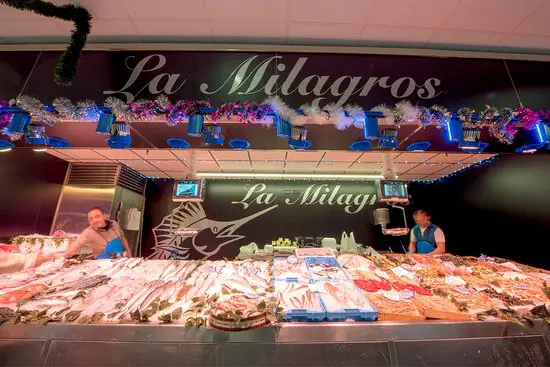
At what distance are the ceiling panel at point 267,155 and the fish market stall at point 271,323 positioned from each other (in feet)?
10.8

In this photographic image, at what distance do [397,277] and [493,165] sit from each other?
4509 millimetres

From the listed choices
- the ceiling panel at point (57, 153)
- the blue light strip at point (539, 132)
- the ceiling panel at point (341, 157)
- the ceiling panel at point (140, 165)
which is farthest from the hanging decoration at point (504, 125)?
the ceiling panel at point (57, 153)

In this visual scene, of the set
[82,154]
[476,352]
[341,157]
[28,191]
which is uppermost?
[82,154]

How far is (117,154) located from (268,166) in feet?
12.1

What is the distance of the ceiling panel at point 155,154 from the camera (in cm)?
495

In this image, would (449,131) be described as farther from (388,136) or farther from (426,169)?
(426,169)

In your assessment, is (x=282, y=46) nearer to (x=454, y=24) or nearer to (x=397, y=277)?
(x=454, y=24)

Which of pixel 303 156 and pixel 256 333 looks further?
pixel 303 156

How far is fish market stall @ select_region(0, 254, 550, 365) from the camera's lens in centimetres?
143

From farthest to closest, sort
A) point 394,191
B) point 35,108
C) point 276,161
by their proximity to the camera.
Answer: point 276,161, point 394,191, point 35,108

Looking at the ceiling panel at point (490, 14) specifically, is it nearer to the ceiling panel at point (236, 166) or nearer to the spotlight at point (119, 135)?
the spotlight at point (119, 135)

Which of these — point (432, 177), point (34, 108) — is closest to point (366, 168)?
point (432, 177)

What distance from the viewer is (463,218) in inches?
223

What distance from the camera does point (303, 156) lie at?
16.9ft
